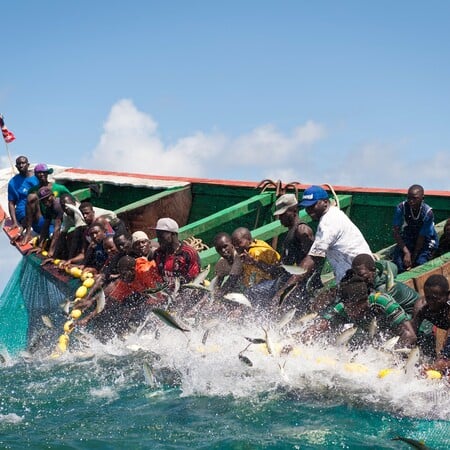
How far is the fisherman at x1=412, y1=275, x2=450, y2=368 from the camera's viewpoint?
6.85 meters

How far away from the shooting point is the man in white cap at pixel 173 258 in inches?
359

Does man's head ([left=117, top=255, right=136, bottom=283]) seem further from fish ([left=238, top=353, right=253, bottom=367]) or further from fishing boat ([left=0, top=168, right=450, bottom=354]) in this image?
fish ([left=238, top=353, right=253, bottom=367])

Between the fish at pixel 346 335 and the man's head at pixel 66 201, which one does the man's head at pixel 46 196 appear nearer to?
the man's head at pixel 66 201

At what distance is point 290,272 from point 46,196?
17.0ft

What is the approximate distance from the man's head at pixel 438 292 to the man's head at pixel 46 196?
21.4 ft

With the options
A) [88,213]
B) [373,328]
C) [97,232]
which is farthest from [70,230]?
[373,328]

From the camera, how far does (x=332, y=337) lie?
25.4 ft

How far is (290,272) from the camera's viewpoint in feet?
25.6

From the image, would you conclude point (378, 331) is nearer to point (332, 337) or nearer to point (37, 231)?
point (332, 337)

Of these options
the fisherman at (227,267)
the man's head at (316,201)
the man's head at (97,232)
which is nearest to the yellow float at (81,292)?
the man's head at (97,232)

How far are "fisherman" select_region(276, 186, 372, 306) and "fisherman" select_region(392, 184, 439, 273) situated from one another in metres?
1.45

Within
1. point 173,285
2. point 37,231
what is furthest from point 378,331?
point 37,231

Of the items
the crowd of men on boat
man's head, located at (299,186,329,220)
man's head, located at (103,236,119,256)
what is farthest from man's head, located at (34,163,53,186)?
man's head, located at (299,186,329,220)

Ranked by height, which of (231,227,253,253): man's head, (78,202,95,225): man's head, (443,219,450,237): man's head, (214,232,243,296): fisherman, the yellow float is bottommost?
the yellow float
